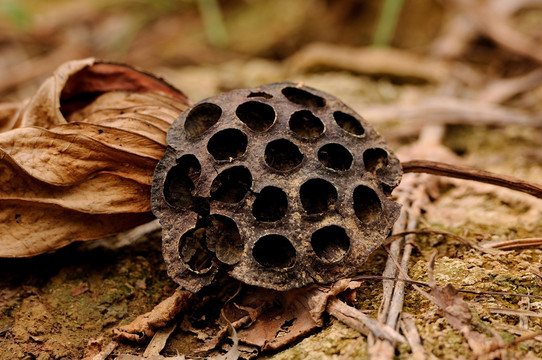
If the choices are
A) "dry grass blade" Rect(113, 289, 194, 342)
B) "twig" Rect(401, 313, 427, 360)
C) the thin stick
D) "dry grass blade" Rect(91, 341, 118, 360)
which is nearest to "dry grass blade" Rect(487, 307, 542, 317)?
"twig" Rect(401, 313, 427, 360)

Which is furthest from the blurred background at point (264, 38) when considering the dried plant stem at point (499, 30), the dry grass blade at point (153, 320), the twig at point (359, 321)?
the twig at point (359, 321)

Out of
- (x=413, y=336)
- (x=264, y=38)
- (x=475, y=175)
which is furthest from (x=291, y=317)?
(x=264, y=38)

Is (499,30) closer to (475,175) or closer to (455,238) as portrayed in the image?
(475,175)

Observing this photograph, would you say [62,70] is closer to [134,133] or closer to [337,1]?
[134,133]

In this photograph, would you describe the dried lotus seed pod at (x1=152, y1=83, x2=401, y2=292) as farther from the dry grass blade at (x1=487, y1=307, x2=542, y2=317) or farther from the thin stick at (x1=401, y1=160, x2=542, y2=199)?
the dry grass blade at (x1=487, y1=307, x2=542, y2=317)

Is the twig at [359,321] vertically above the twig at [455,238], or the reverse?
the twig at [455,238]

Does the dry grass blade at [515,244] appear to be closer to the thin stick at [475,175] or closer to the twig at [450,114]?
the thin stick at [475,175]
